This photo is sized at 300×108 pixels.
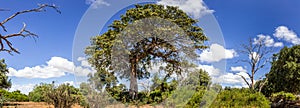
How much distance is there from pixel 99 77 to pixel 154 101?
1.67 meters

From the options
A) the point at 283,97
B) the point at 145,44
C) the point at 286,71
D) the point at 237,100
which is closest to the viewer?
the point at 237,100

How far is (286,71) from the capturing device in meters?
16.5

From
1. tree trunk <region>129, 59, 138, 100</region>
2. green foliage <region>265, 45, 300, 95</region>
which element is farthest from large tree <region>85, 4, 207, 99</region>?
Result: green foliage <region>265, 45, 300, 95</region>

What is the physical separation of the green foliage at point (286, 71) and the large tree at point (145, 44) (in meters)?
9.13

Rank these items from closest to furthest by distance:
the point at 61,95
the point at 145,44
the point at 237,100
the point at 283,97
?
the point at 237,100, the point at 61,95, the point at 145,44, the point at 283,97

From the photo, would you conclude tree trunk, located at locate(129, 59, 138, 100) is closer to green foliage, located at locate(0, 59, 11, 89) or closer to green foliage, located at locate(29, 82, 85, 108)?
green foliage, located at locate(29, 82, 85, 108)

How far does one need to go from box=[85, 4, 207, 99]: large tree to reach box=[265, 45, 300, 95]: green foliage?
913 cm

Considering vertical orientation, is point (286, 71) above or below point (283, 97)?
above

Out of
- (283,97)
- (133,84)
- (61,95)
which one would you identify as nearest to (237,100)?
(133,84)

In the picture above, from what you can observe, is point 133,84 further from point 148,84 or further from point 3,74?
point 3,74

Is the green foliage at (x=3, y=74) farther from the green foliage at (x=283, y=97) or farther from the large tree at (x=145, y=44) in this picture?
the green foliage at (x=283, y=97)

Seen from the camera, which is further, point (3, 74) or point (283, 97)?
point (3, 74)

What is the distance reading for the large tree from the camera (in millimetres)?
8117

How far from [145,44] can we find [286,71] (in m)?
11.2
